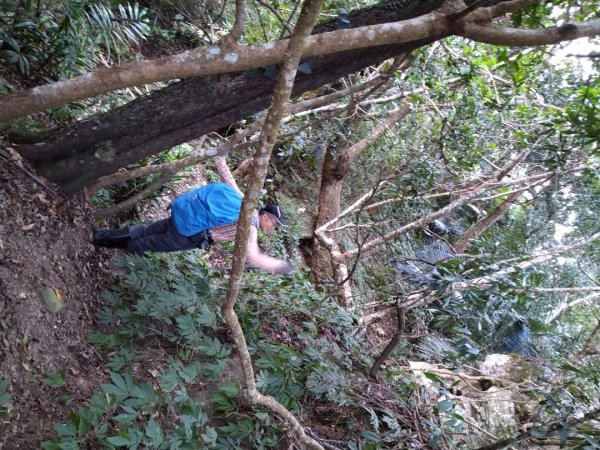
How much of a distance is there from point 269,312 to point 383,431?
166cm

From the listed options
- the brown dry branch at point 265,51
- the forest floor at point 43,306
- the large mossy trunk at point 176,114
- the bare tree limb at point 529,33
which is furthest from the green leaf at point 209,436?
the bare tree limb at point 529,33

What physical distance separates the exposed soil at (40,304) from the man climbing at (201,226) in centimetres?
52

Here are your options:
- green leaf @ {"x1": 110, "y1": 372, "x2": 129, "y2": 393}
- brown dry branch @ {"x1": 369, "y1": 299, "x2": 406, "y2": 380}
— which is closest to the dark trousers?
green leaf @ {"x1": 110, "y1": 372, "x2": 129, "y2": 393}

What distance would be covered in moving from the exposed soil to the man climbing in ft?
1.71

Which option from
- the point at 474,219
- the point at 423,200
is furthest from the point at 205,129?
the point at 474,219

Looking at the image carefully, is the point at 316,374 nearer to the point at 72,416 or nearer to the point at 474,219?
the point at 72,416

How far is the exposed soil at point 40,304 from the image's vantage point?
3322mm

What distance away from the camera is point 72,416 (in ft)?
9.95

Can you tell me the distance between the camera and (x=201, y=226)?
486cm

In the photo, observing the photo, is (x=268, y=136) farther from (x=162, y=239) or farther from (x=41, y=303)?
(x=162, y=239)

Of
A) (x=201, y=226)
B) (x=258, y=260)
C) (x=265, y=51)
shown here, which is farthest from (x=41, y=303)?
(x=265, y=51)

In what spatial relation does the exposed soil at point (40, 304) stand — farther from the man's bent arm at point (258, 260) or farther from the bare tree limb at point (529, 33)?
the bare tree limb at point (529, 33)

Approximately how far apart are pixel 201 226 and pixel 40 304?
1610 millimetres

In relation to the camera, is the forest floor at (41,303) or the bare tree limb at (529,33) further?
the forest floor at (41,303)
